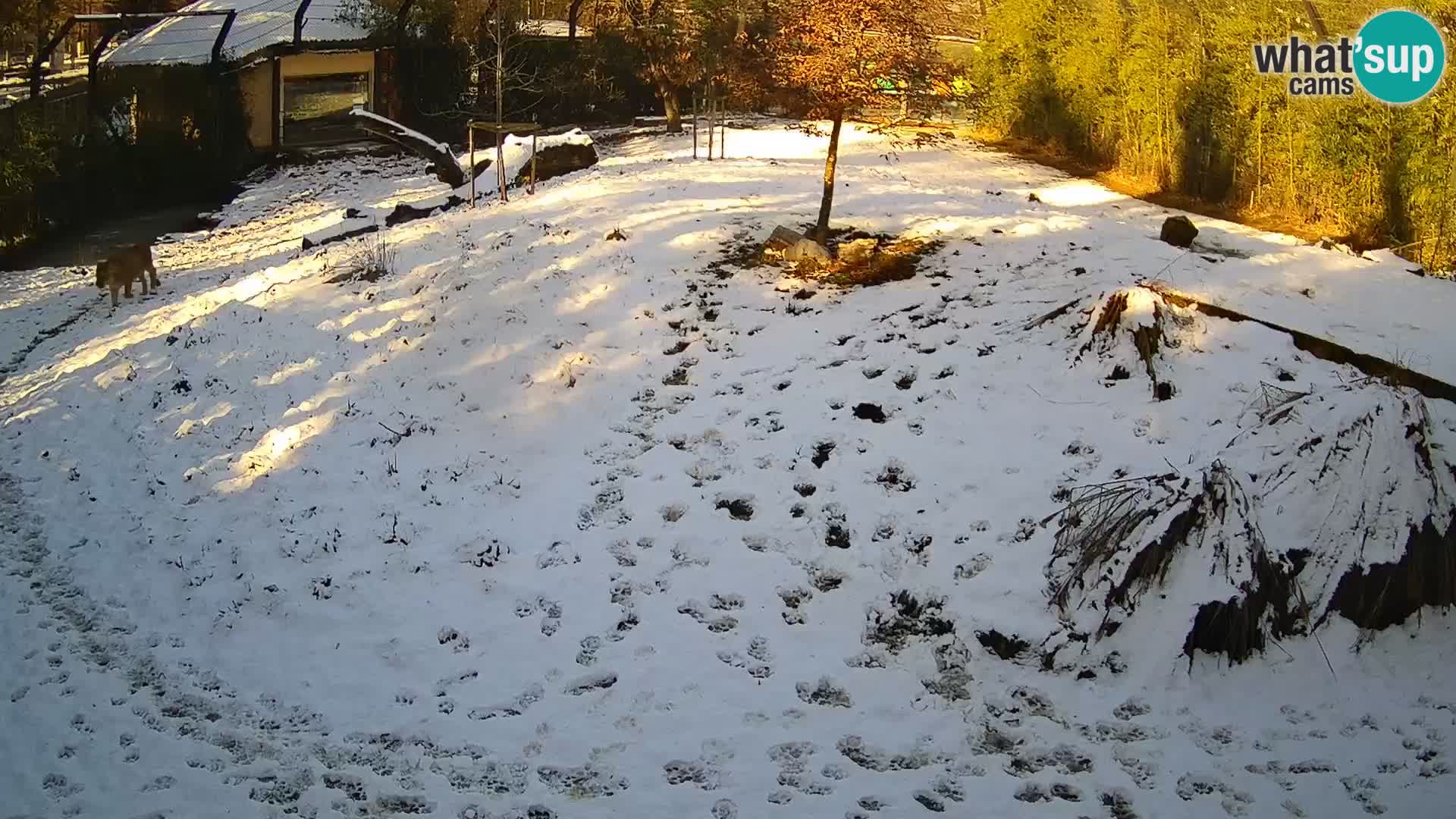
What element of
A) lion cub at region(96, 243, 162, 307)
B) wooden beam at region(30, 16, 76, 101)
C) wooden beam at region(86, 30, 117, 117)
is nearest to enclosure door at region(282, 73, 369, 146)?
wooden beam at region(86, 30, 117, 117)

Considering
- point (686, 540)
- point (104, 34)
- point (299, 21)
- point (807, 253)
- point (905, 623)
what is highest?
point (299, 21)

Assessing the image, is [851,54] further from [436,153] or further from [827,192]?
[436,153]

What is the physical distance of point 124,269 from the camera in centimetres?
1269

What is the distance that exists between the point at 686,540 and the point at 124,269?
880 centimetres

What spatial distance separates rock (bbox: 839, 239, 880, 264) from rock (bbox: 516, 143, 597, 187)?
7.26 meters

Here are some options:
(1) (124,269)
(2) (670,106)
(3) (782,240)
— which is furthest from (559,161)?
(3) (782,240)

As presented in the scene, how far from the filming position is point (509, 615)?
6656mm

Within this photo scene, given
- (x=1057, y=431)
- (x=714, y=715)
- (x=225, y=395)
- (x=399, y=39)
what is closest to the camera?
(x=714, y=715)

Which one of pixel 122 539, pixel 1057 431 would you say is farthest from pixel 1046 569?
pixel 122 539

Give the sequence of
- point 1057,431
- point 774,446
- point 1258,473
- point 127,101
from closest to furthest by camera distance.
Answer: point 1258,473
point 1057,431
point 774,446
point 127,101

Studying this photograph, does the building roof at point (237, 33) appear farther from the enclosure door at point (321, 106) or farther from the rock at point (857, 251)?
the rock at point (857, 251)

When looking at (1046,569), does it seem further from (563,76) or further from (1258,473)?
(563,76)

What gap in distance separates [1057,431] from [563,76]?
71.8 ft

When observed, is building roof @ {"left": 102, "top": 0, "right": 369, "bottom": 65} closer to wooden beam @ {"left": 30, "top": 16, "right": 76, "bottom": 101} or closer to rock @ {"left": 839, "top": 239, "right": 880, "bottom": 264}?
wooden beam @ {"left": 30, "top": 16, "right": 76, "bottom": 101}
